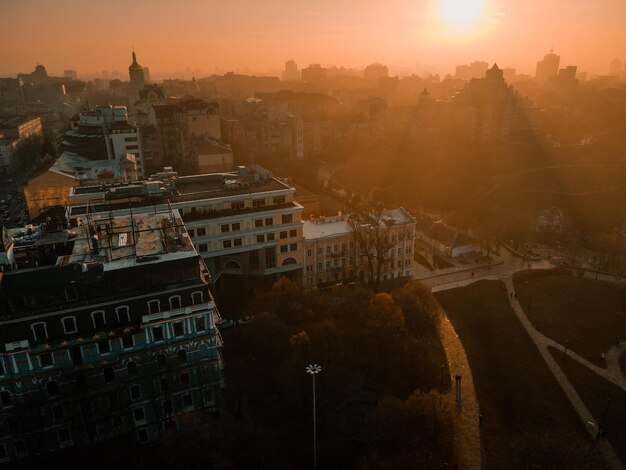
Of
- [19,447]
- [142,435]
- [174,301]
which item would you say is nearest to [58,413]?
[19,447]

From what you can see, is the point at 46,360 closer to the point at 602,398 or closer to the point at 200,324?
the point at 200,324

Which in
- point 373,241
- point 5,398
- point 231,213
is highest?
point 231,213

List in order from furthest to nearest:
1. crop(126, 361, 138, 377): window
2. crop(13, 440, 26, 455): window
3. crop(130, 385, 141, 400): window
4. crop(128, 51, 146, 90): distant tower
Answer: crop(128, 51, 146, 90): distant tower
crop(130, 385, 141, 400): window
crop(126, 361, 138, 377): window
crop(13, 440, 26, 455): window

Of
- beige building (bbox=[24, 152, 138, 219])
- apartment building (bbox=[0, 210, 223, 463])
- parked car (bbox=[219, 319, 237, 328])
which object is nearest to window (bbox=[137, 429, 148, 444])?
apartment building (bbox=[0, 210, 223, 463])

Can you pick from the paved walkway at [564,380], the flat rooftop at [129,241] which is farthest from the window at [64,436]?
the paved walkway at [564,380]

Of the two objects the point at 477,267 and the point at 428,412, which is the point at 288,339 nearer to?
the point at 428,412

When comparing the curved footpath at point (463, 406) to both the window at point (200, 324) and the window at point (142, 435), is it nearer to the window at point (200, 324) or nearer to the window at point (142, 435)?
the window at point (200, 324)

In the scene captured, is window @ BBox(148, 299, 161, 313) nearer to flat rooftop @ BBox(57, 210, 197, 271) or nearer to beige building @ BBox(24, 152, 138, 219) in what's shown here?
flat rooftop @ BBox(57, 210, 197, 271)
